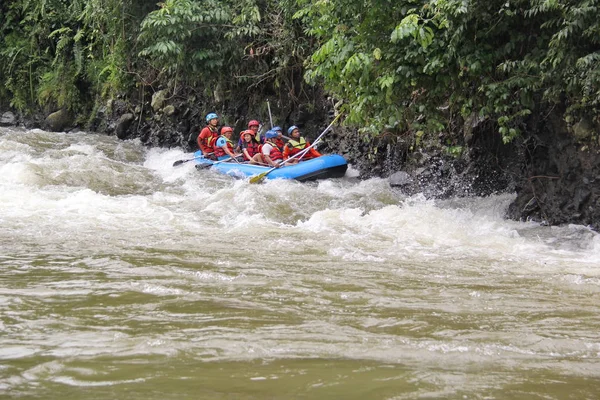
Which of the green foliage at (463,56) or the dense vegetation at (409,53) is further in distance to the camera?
the dense vegetation at (409,53)

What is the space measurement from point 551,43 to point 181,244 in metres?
3.81

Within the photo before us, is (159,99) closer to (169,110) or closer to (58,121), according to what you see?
(169,110)

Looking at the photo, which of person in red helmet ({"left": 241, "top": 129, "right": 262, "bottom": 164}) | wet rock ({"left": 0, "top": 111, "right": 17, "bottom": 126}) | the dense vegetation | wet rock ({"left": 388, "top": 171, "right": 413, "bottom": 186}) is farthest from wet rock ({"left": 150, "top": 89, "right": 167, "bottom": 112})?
wet rock ({"left": 388, "top": 171, "right": 413, "bottom": 186})

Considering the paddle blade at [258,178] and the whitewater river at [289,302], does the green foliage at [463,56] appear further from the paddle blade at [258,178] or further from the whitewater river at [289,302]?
the paddle blade at [258,178]

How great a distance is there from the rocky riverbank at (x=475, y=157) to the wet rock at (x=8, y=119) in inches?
202

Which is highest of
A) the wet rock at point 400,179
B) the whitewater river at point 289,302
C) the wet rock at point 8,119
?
the wet rock at point 8,119

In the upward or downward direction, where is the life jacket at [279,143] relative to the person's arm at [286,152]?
upward

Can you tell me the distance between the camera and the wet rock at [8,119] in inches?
749

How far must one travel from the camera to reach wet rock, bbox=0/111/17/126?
19.0 meters

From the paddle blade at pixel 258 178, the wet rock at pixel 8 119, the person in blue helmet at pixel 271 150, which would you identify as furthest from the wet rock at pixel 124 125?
the paddle blade at pixel 258 178

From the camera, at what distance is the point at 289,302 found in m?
4.21

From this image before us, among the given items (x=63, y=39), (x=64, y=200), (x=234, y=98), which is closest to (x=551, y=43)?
(x=64, y=200)

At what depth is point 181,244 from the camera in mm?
6305

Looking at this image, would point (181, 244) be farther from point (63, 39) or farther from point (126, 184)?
point (63, 39)
